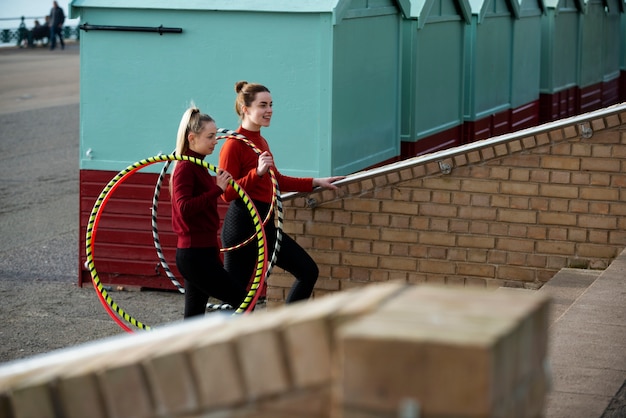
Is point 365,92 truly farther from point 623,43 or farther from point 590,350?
point 623,43

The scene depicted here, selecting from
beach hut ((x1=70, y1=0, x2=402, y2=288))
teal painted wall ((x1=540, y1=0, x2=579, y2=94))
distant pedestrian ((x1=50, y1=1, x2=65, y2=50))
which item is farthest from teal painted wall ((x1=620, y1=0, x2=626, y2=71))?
distant pedestrian ((x1=50, y1=1, x2=65, y2=50))

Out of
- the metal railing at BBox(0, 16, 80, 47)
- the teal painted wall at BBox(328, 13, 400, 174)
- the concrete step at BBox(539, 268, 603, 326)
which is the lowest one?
the concrete step at BBox(539, 268, 603, 326)

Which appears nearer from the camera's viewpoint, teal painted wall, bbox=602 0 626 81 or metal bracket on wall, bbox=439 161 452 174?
metal bracket on wall, bbox=439 161 452 174

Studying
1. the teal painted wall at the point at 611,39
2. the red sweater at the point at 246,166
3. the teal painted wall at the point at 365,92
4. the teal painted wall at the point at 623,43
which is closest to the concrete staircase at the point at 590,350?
the red sweater at the point at 246,166

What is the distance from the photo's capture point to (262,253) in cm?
685

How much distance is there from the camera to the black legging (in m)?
6.96

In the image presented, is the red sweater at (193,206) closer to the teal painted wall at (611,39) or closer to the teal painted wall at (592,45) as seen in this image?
the teal painted wall at (592,45)

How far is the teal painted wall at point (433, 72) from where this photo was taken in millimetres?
10570

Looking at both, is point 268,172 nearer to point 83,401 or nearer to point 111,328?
point 111,328

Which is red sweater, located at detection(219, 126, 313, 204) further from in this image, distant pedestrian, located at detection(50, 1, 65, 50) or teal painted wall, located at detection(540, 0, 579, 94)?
distant pedestrian, located at detection(50, 1, 65, 50)

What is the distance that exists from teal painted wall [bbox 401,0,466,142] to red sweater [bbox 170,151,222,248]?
462 cm

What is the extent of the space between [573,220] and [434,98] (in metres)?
3.93

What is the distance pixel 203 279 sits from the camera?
20.8ft

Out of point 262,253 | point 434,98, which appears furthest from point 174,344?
point 434,98
